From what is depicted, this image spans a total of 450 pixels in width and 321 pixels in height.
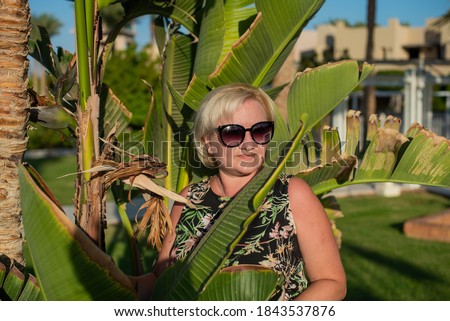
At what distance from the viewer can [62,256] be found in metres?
1.82

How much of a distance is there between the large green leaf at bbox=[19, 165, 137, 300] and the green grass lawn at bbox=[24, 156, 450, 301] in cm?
440

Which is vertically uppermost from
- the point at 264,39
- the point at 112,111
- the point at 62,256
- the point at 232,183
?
the point at 264,39

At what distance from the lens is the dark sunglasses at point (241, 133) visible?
2432 millimetres

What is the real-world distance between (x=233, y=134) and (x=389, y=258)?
18.4 feet

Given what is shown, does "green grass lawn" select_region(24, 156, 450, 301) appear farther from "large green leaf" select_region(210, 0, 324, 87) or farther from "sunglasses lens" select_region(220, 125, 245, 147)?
"sunglasses lens" select_region(220, 125, 245, 147)

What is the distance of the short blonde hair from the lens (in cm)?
246

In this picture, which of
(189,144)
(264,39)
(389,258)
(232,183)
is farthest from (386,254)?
(232,183)

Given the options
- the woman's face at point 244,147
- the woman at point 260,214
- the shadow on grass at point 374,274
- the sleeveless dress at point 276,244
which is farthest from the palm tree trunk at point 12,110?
the shadow on grass at point 374,274

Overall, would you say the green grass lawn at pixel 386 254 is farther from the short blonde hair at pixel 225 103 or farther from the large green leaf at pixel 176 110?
the short blonde hair at pixel 225 103

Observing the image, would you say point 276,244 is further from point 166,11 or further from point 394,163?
point 166,11

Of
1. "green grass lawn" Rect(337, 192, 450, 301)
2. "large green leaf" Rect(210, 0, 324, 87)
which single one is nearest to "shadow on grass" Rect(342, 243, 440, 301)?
"green grass lawn" Rect(337, 192, 450, 301)
